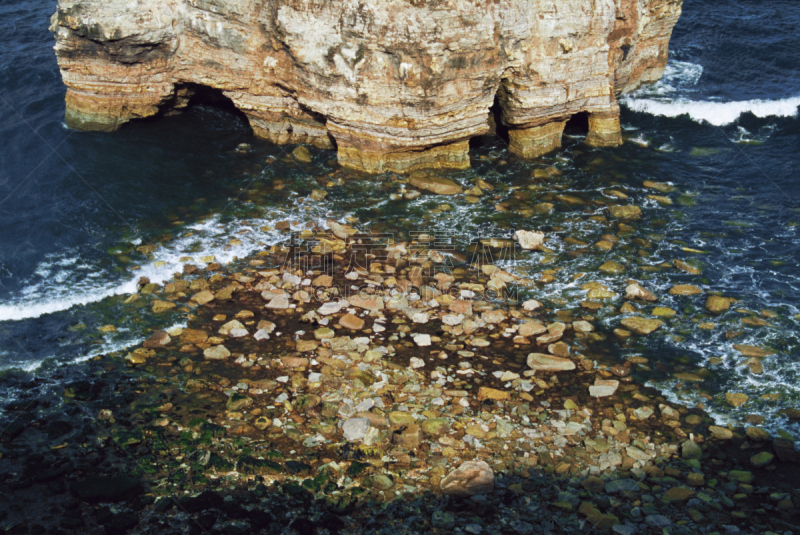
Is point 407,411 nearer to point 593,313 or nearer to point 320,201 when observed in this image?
point 593,313

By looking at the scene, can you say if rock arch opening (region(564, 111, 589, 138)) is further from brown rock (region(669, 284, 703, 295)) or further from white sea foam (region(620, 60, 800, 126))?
brown rock (region(669, 284, 703, 295))

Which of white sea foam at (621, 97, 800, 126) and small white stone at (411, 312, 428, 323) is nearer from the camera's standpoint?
small white stone at (411, 312, 428, 323)

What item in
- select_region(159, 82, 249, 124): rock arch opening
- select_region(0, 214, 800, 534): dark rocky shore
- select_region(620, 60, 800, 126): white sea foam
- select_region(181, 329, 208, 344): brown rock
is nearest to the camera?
select_region(0, 214, 800, 534): dark rocky shore

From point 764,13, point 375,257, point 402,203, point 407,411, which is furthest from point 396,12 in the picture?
point 764,13

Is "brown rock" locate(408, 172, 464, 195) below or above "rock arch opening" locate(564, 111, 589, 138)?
below

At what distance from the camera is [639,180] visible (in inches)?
687

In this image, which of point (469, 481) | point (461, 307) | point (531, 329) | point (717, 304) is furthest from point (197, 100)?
point (717, 304)

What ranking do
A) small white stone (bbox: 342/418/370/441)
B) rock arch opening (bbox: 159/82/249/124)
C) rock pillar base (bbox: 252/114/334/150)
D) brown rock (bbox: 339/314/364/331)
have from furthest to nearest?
rock arch opening (bbox: 159/82/249/124), rock pillar base (bbox: 252/114/334/150), brown rock (bbox: 339/314/364/331), small white stone (bbox: 342/418/370/441)

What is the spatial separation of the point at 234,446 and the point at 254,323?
3396mm

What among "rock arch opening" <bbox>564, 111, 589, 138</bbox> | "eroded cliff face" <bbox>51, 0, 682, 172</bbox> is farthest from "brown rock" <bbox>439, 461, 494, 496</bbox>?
"rock arch opening" <bbox>564, 111, 589, 138</bbox>

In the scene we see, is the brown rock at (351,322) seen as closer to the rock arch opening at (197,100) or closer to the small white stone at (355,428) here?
the small white stone at (355,428)

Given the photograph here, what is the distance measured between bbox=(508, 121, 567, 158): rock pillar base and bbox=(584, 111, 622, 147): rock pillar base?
2.88ft

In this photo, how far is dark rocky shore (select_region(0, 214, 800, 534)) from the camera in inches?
354

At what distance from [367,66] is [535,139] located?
17.1ft
